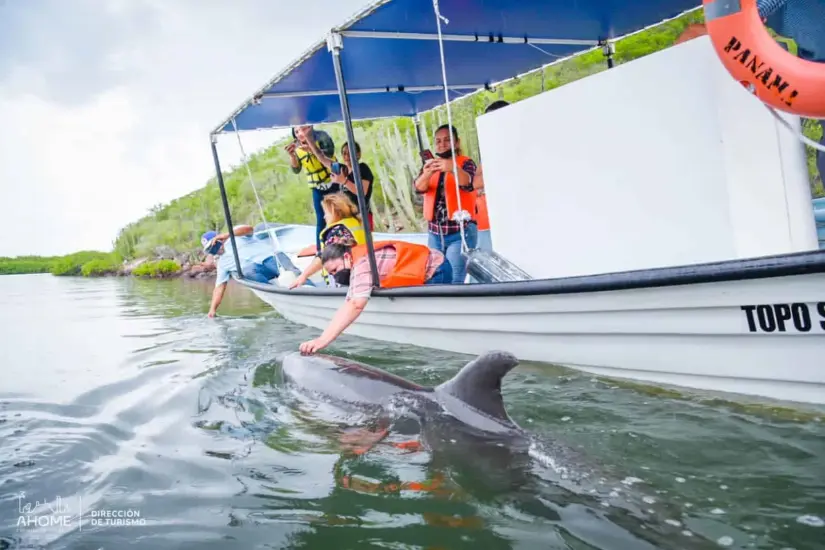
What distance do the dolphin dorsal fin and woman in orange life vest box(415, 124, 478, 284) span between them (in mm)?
3059

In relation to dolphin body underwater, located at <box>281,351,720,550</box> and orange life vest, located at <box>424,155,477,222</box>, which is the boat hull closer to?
dolphin body underwater, located at <box>281,351,720,550</box>

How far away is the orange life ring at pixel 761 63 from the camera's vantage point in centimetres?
294

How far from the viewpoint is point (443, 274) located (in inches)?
234

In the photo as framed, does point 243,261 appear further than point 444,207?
Yes

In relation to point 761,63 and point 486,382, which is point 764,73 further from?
point 486,382

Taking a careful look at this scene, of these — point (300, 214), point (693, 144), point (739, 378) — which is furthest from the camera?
point (300, 214)

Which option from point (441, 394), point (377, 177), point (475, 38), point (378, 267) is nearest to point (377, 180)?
point (377, 177)

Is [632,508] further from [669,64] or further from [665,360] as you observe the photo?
[669,64]

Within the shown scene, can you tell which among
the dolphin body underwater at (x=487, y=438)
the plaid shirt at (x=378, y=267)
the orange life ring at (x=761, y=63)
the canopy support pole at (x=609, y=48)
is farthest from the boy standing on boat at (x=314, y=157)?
the orange life ring at (x=761, y=63)

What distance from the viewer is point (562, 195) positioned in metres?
4.36

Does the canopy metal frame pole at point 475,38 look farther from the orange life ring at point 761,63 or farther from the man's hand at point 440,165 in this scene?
the orange life ring at point 761,63

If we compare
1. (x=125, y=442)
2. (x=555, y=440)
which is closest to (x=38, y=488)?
(x=125, y=442)

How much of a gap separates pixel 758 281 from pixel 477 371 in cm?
145

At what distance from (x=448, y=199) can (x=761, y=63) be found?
139 inches
